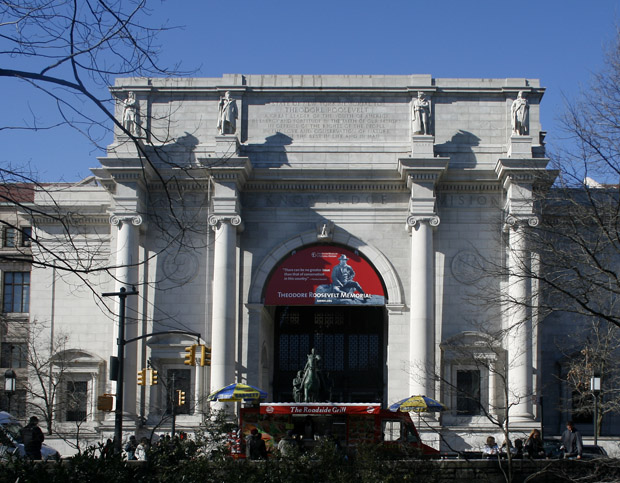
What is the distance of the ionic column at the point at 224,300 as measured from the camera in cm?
4288

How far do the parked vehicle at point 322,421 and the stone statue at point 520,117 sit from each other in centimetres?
1886

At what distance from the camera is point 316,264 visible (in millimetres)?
45344

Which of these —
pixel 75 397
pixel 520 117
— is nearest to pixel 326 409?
pixel 75 397

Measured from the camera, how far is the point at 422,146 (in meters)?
44.7

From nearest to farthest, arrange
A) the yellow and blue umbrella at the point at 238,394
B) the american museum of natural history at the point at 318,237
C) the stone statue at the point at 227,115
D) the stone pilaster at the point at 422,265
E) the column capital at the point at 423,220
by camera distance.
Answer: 1. the yellow and blue umbrella at the point at 238,394
2. the stone pilaster at the point at 422,265
3. the american museum of natural history at the point at 318,237
4. the column capital at the point at 423,220
5. the stone statue at the point at 227,115

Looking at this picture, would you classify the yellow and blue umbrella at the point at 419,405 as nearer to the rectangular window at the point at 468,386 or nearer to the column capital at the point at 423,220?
the rectangular window at the point at 468,386

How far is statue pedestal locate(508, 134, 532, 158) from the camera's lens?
4444 centimetres

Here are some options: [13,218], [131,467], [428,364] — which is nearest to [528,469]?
[131,467]

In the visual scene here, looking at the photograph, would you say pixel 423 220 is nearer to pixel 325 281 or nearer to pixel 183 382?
pixel 325 281

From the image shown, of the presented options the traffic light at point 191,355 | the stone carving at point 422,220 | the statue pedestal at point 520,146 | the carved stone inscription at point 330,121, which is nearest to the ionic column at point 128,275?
the traffic light at point 191,355

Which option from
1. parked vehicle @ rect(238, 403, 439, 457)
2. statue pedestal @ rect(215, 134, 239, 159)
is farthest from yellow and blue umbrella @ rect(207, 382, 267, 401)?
statue pedestal @ rect(215, 134, 239, 159)

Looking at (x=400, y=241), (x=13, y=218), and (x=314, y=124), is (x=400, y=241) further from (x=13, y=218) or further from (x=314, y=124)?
(x=13, y=218)

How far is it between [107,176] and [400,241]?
46.6 ft

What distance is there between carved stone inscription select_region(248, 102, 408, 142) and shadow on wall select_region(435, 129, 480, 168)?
203cm
